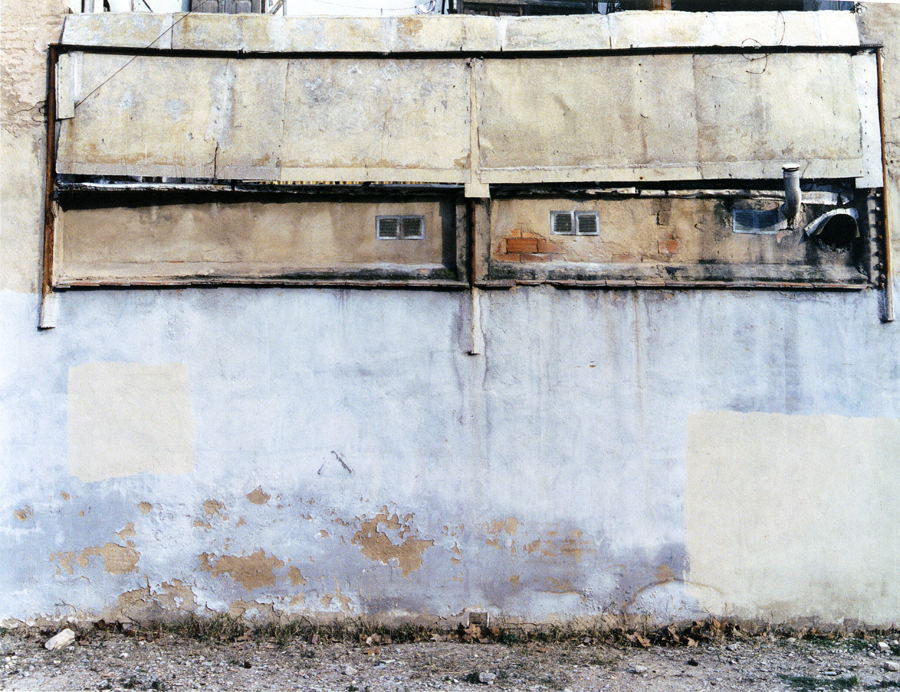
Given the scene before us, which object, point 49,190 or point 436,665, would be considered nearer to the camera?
point 436,665

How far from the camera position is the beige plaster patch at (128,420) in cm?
482

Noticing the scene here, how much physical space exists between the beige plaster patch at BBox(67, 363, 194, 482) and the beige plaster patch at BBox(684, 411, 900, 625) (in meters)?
3.88

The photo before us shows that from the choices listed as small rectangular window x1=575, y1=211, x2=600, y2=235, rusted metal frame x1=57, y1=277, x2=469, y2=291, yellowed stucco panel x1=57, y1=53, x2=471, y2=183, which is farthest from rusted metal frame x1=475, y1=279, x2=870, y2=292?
yellowed stucco panel x1=57, y1=53, x2=471, y2=183

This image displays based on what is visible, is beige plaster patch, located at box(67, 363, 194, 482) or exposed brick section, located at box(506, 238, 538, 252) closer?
beige plaster patch, located at box(67, 363, 194, 482)

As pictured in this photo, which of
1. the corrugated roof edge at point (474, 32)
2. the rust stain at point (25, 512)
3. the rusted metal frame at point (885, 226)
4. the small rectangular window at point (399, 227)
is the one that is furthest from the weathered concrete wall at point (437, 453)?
the corrugated roof edge at point (474, 32)

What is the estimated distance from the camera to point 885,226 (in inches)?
195

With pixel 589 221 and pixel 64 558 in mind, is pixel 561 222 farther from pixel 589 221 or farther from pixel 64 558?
pixel 64 558

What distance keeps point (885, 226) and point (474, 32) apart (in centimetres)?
354

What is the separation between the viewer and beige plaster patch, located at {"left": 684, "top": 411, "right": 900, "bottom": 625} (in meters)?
4.79

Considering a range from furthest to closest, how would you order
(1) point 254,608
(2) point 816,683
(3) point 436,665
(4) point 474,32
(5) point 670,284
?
1. (4) point 474,32
2. (5) point 670,284
3. (1) point 254,608
4. (3) point 436,665
5. (2) point 816,683

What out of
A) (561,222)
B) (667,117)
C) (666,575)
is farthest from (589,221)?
(666,575)

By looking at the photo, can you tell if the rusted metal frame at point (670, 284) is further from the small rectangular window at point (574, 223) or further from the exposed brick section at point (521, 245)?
the small rectangular window at point (574, 223)

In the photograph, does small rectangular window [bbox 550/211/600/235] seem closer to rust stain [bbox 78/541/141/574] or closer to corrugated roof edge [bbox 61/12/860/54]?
corrugated roof edge [bbox 61/12/860/54]

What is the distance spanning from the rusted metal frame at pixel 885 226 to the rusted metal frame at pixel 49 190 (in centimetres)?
639
